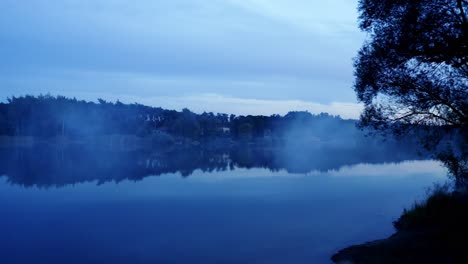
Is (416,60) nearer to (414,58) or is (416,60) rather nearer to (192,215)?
(414,58)

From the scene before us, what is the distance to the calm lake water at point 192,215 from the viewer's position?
42.9 feet

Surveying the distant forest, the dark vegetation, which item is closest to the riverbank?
the dark vegetation

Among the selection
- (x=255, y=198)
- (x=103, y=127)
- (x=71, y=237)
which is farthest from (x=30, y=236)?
(x=103, y=127)

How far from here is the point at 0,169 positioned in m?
36.4

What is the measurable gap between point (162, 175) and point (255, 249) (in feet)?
73.6

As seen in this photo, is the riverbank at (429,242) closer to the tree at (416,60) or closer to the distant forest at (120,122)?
the tree at (416,60)

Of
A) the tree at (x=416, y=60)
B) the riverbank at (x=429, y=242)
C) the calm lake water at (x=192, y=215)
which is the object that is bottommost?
the calm lake water at (x=192, y=215)

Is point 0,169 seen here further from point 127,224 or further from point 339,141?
point 339,141

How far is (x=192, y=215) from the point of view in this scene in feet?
61.6

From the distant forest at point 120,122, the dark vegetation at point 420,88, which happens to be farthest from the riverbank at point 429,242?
the distant forest at point 120,122

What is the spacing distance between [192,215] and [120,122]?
82.4 meters

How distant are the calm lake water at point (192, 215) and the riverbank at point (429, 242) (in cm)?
130

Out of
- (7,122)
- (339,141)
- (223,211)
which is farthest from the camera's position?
(339,141)

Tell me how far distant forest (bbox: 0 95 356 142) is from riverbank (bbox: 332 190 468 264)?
275ft
